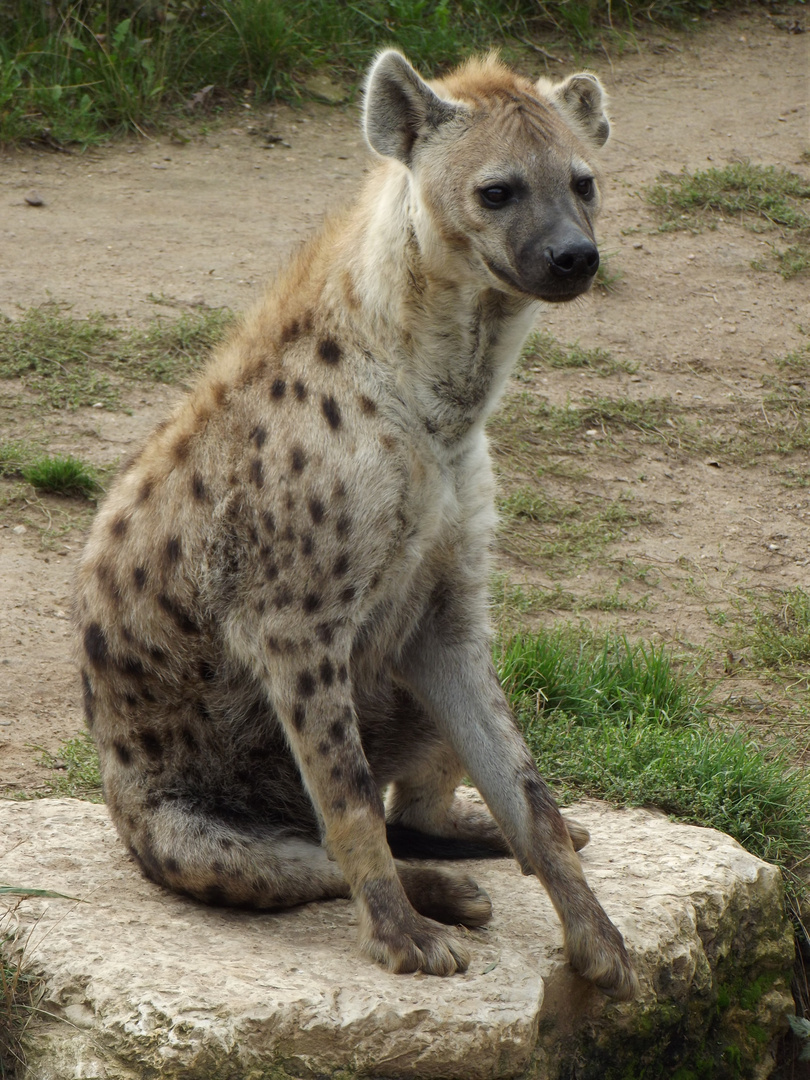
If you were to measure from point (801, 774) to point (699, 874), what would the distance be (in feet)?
2.66

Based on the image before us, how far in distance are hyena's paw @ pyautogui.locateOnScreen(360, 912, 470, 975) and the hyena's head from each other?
3.79ft

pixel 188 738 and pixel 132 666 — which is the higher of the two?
pixel 132 666

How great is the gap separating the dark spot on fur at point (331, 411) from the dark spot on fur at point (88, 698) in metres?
0.70

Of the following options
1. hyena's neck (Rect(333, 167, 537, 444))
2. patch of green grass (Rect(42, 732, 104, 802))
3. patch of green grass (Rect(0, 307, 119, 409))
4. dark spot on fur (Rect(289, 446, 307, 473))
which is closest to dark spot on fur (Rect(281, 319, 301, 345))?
hyena's neck (Rect(333, 167, 537, 444))

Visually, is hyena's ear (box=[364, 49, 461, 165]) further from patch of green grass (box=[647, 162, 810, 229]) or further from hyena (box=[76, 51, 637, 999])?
patch of green grass (box=[647, 162, 810, 229])

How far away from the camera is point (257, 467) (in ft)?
8.35

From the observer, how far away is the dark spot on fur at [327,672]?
7.97ft

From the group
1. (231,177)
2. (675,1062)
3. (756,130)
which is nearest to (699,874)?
(675,1062)

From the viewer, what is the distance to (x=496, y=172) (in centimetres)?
252

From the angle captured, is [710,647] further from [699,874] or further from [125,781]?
[125,781]

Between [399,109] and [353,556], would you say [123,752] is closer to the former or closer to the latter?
[353,556]

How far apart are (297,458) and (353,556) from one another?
215mm

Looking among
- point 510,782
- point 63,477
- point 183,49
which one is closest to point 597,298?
point 183,49

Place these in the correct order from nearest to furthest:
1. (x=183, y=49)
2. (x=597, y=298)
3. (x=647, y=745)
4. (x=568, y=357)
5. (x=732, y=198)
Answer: (x=647, y=745) → (x=568, y=357) → (x=597, y=298) → (x=183, y=49) → (x=732, y=198)
